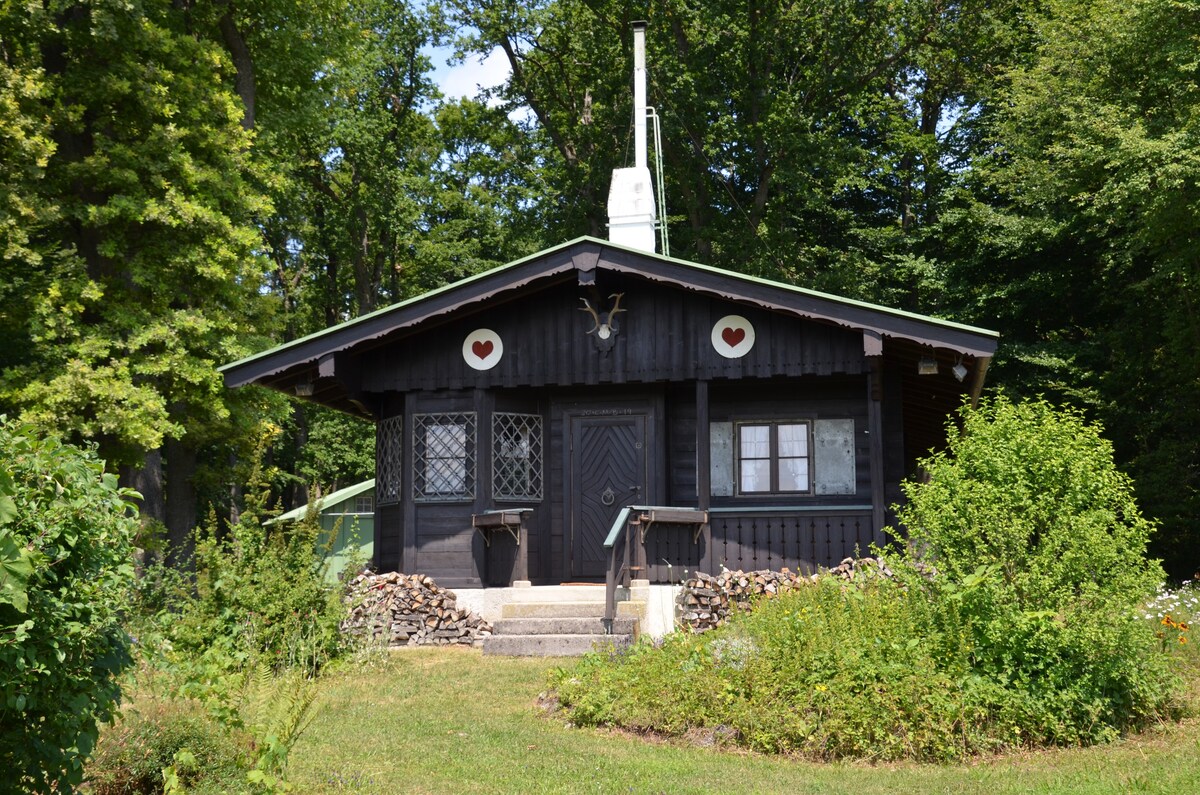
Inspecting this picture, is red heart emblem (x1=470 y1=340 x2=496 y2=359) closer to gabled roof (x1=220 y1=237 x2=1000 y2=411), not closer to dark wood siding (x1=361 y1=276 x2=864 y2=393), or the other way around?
dark wood siding (x1=361 y1=276 x2=864 y2=393)

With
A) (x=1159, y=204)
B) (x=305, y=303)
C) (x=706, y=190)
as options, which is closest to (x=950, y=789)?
(x=1159, y=204)

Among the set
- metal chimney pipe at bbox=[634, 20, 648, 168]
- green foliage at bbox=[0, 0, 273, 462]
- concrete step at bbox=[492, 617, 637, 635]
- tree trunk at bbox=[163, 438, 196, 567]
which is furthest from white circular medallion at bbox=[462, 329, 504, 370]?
tree trunk at bbox=[163, 438, 196, 567]

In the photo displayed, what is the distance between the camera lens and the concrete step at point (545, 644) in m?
14.4

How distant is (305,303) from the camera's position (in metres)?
41.9

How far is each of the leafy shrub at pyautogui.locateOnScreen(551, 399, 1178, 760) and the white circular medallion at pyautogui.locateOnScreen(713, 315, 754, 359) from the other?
19.8 feet

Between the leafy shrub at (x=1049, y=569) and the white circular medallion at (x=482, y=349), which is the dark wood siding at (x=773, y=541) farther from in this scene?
the leafy shrub at (x=1049, y=569)

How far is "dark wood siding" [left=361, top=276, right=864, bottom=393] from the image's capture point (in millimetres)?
16766

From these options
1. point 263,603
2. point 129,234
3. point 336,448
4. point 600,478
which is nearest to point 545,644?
point 263,603

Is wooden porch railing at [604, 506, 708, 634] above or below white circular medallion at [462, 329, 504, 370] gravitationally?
below

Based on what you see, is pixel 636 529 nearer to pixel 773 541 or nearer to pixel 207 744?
pixel 773 541

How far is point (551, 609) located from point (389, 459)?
450cm

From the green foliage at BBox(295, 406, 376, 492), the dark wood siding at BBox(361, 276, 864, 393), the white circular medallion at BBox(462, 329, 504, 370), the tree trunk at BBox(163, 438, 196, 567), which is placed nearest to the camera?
the dark wood siding at BBox(361, 276, 864, 393)

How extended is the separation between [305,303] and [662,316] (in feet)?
88.5

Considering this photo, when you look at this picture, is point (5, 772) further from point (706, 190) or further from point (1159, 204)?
point (706, 190)
